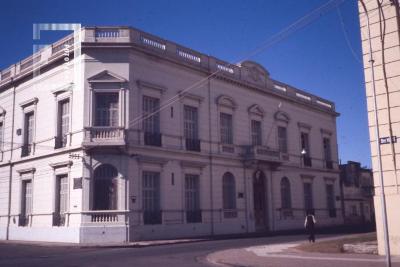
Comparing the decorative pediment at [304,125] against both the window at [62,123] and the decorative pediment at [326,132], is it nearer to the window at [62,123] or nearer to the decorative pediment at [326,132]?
the decorative pediment at [326,132]

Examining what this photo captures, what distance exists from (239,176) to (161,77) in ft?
29.7

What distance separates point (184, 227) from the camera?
26500 mm

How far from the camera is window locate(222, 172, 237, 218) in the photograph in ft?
98.2

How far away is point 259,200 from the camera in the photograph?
32875mm

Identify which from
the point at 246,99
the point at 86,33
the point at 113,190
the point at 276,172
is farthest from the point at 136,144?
the point at 276,172

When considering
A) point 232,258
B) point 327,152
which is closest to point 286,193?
point 327,152

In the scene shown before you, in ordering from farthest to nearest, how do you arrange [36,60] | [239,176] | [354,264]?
[239,176], [36,60], [354,264]

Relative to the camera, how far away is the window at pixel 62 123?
2592 cm

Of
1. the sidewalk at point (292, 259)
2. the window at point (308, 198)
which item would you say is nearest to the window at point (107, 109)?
the sidewalk at point (292, 259)

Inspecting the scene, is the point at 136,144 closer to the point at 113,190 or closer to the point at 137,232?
the point at 113,190

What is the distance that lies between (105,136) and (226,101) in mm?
10101

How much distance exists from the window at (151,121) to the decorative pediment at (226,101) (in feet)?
17.7

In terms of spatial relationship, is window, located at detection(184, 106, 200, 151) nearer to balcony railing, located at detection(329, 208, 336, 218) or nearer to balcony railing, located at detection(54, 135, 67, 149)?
balcony railing, located at detection(54, 135, 67, 149)

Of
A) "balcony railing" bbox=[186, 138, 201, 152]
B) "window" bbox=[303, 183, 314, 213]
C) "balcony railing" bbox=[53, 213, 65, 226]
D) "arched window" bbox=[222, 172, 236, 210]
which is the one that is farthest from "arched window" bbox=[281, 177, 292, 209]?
"balcony railing" bbox=[53, 213, 65, 226]
